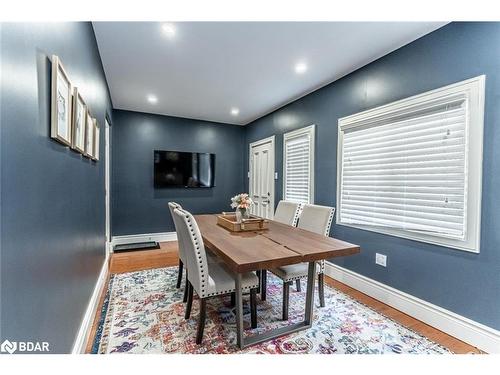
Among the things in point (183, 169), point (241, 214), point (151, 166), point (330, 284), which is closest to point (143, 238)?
point (151, 166)

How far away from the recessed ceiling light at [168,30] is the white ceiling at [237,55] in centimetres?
3

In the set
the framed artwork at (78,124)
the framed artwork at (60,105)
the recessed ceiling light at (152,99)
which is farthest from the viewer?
the recessed ceiling light at (152,99)

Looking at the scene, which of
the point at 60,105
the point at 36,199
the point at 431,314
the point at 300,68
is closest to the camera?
the point at 36,199

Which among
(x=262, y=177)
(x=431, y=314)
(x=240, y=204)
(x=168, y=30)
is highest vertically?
(x=168, y=30)

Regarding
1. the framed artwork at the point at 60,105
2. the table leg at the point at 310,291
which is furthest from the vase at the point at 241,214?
the framed artwork at the point at 60,105

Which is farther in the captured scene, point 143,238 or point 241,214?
point 143,238

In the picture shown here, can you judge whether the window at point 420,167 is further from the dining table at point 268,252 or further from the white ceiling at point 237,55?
the dining table at point 268,252

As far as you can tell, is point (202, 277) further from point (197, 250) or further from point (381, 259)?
point (381, 259)

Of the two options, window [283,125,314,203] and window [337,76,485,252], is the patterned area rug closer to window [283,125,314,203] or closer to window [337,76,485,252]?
window [337,76,485,252]

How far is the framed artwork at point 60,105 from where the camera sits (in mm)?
1057

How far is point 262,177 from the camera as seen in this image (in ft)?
16.1

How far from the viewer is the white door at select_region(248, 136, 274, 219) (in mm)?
4562

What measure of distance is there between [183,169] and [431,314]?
4448 millimetres

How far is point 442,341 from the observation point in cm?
186
